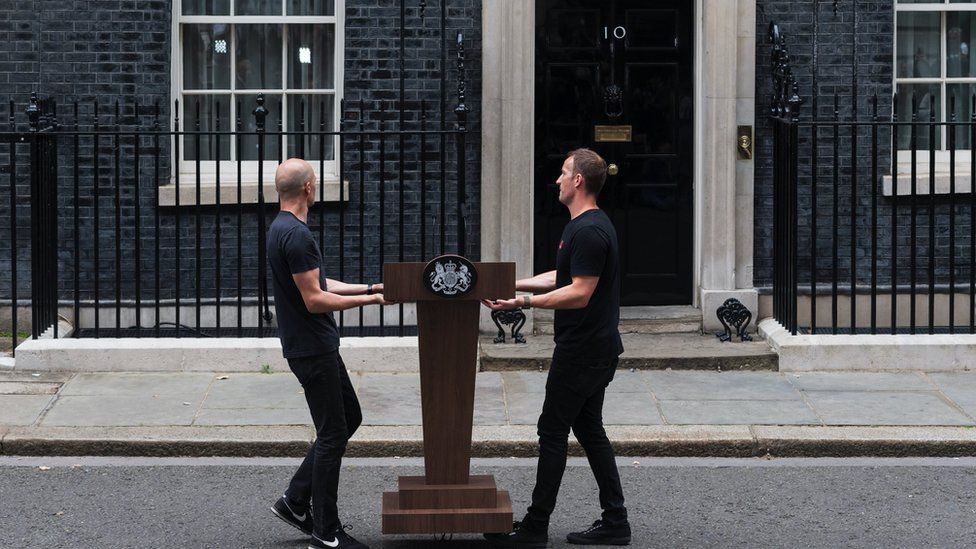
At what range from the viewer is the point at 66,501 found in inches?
280

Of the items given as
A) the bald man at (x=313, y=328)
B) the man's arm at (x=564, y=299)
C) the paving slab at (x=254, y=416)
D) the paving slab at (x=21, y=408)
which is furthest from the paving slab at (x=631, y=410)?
the paving slab at (x=21, y=408)

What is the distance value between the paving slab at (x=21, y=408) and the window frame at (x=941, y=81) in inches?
242

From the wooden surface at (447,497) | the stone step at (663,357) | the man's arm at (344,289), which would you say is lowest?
the wooden surface at (447,497)

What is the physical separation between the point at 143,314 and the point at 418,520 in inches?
189

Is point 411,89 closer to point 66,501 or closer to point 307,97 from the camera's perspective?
point 307,97

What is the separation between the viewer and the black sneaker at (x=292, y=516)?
6.46m

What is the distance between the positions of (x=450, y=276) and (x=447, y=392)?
1.77 feet

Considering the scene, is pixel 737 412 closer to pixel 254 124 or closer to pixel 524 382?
pixel 524 382

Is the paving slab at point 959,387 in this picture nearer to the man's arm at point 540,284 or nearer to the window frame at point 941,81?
the window frame at point 941,81

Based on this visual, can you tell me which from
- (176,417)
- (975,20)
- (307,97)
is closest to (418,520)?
(176,417)

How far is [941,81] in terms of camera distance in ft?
36.2

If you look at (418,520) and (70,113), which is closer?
(418,520)

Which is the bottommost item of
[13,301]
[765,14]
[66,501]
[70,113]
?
[66,501]

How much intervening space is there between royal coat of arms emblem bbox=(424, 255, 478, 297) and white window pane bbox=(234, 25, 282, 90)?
5135 mm
